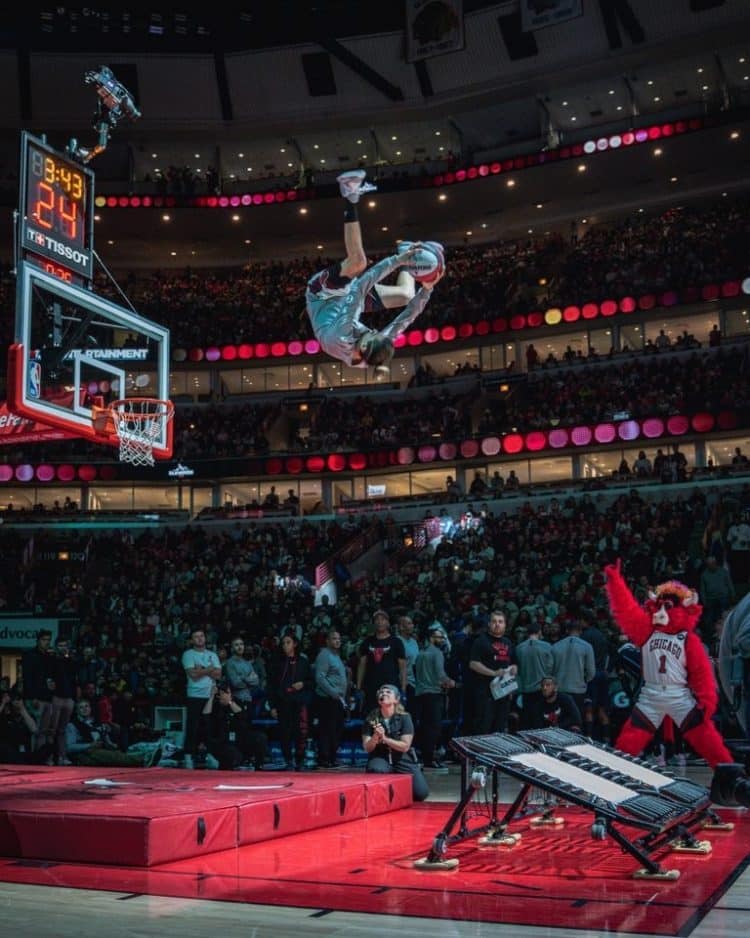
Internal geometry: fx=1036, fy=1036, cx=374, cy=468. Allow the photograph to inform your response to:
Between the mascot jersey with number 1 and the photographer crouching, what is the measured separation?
5.68 m

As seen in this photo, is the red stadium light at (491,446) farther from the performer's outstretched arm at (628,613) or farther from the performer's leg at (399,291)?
the performer's leg at (399,291)

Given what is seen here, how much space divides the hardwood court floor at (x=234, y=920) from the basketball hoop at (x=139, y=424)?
21.6ft

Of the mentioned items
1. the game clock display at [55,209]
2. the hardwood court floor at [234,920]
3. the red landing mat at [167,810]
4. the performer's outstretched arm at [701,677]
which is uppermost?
the game clock display at [55,209]

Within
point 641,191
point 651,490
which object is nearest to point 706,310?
point 641,191

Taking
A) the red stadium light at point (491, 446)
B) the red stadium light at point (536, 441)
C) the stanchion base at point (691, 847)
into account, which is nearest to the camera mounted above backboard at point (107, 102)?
the stanchion base at point (691, 847)

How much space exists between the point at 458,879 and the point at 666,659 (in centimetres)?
306

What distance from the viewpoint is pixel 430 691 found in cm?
1384

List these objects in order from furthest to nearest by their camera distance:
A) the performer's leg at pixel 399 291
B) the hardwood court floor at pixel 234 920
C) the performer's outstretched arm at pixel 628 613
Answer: the performer's outstretched arm at pixel 628 613
the performer's leg at pixel 399 291
the hardwood court floor at pixel 234 920

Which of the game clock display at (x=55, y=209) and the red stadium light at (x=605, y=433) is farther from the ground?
the red stadium light at (x=605, y=433)

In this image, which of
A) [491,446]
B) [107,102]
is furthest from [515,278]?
[107,102]

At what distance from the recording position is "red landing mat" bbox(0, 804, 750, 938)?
235 inches

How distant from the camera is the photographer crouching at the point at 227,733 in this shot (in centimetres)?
1305

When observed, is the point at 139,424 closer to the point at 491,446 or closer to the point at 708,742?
the point at 708,742

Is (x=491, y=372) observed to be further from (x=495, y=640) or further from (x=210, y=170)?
(x=495, y=640)
